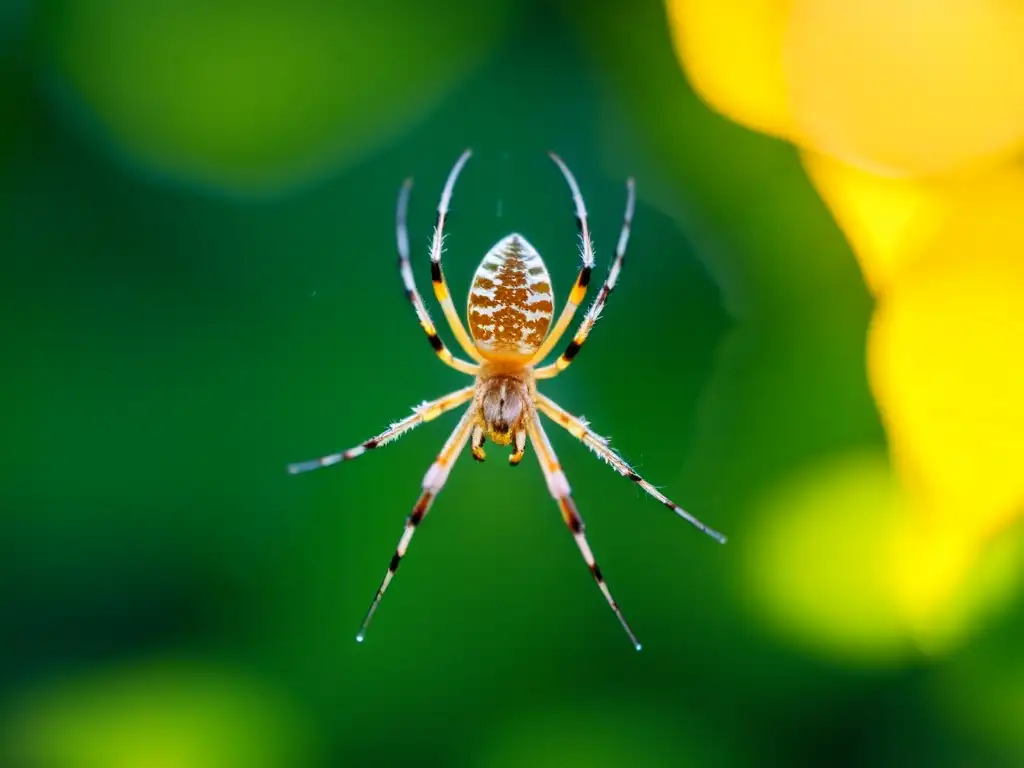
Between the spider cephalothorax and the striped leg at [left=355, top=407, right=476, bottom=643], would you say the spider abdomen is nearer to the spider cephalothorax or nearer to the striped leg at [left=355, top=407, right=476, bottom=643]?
the spider cephalothorax

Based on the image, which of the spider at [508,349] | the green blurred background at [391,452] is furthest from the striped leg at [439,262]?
the green blurred background at [391,452]

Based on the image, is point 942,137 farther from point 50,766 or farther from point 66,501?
point 50,766

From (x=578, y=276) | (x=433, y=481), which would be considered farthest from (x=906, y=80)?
(x=433, y=481)

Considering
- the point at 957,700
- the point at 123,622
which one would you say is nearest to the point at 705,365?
the point at 957,700

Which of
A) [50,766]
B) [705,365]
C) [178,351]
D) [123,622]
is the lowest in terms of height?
[50,766]

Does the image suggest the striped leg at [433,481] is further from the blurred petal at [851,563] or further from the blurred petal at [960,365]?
the blurred petal at [960,365]
